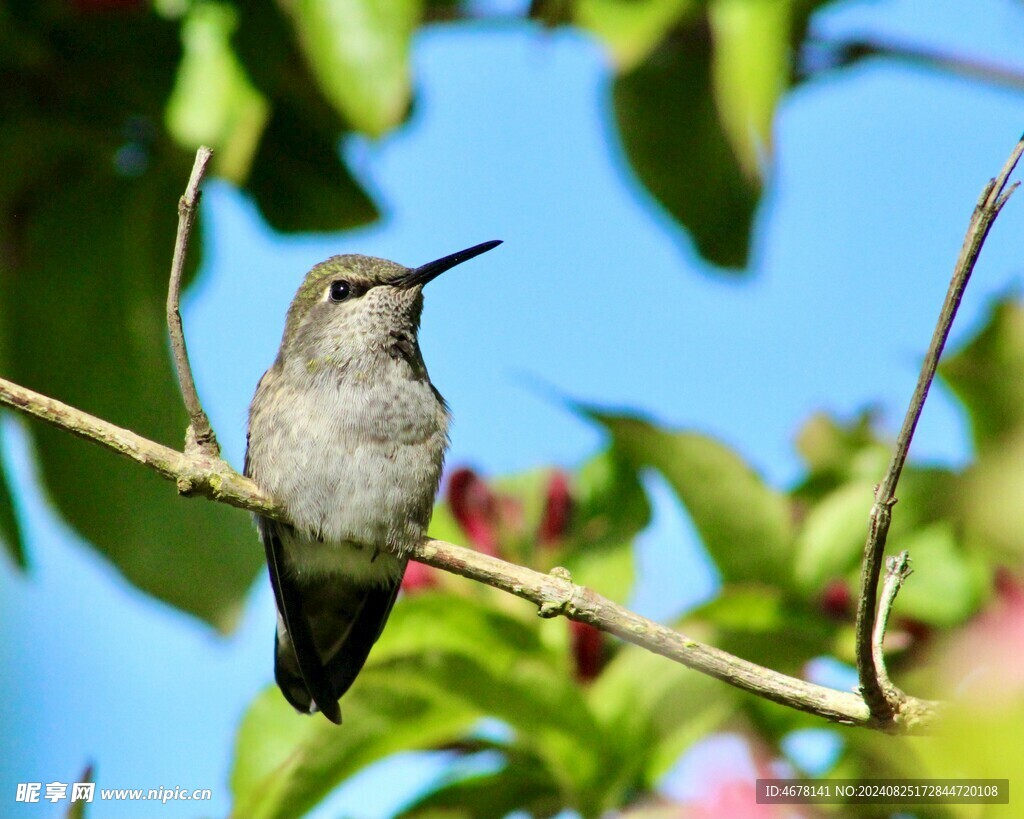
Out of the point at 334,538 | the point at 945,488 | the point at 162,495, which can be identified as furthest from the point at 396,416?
the point at 945,488

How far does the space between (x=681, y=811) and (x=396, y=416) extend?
132 centimetres

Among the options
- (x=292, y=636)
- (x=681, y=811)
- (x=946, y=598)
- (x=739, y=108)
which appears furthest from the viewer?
(x=292, y=636)

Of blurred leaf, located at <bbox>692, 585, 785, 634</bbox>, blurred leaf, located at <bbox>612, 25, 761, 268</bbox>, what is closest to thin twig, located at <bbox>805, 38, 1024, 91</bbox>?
blurred leaf, located at <bbox>612, 25, 761, 268</bbox>

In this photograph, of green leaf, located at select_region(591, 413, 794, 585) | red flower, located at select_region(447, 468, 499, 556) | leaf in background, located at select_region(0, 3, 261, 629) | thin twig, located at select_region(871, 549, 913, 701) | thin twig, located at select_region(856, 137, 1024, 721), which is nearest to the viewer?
thin twig, located at select_region(856, 137, 1024, 721)

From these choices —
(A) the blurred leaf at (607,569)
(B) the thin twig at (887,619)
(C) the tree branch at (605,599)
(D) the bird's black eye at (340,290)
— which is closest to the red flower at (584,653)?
(A) the blurred leaf at (607,569)

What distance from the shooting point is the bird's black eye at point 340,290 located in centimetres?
379

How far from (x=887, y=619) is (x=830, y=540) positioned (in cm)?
97

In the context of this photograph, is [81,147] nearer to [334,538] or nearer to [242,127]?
[242,127]

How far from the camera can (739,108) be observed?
3.15 meters

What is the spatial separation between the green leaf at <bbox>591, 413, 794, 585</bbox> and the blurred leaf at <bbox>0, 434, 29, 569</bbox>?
159 centimetres

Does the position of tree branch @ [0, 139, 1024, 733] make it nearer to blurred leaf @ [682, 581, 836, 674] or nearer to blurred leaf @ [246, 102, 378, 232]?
blurred leaf @ [682, 581, 836, 674]

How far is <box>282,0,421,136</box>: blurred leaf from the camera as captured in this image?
2879 mm

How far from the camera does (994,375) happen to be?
3.01 meters

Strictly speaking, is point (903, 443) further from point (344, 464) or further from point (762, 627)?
point (344, 464)
